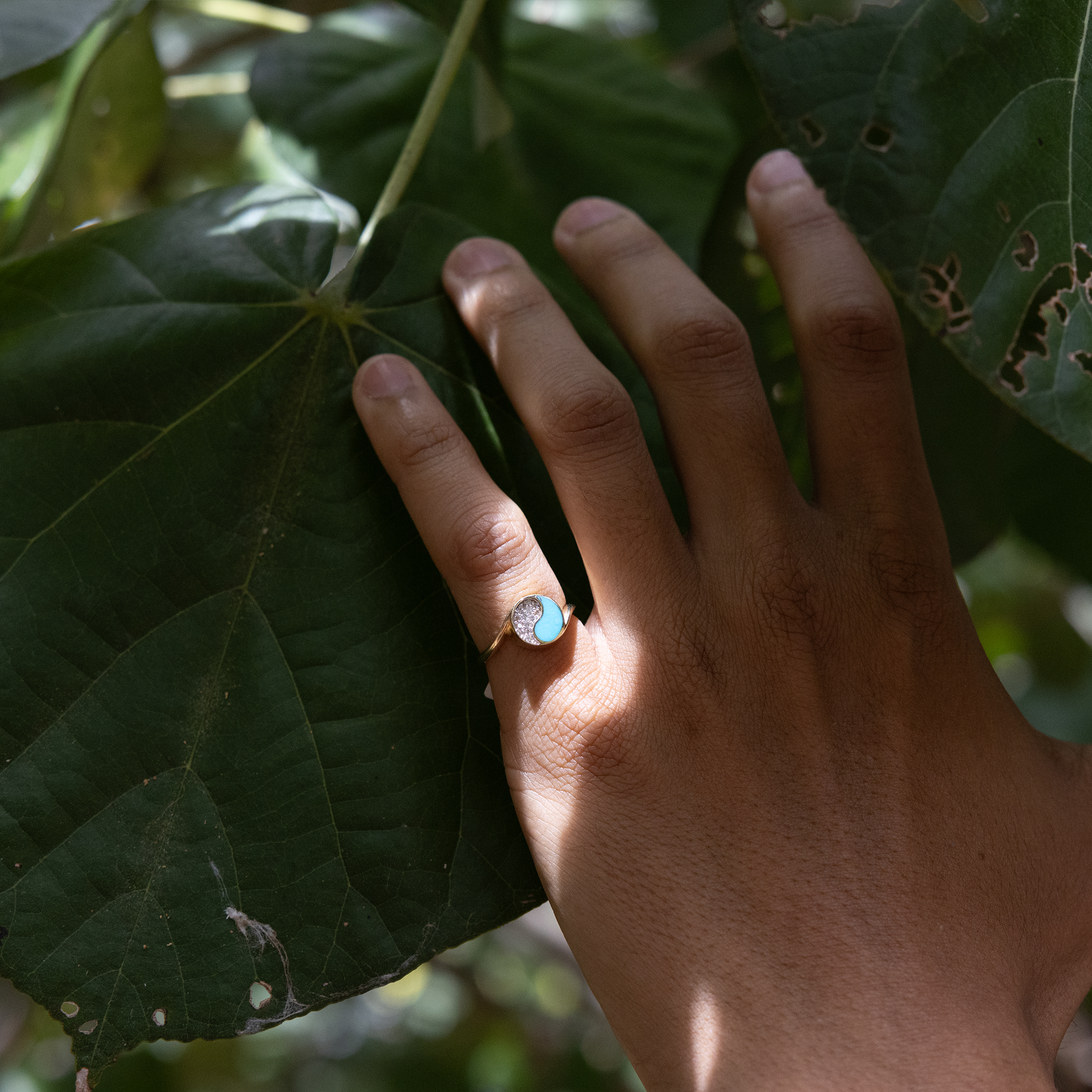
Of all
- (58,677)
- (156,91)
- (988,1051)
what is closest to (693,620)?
(988,1051)

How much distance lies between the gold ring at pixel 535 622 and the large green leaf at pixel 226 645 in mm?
90

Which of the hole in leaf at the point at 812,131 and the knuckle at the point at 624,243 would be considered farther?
the knuckle at the point at 624,243

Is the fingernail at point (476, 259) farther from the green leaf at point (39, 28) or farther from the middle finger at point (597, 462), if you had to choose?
the green leaf at point (39, 28)

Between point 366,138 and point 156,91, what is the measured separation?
35cm

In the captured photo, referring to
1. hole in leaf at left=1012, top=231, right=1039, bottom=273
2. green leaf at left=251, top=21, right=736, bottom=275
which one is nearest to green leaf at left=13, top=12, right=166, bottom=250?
green leaf at left=251, top=21, right=736, bottom=275

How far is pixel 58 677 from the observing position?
825 millimetres

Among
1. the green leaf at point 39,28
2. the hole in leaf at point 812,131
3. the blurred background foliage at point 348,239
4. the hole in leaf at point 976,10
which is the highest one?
the green leaf at point 39,28

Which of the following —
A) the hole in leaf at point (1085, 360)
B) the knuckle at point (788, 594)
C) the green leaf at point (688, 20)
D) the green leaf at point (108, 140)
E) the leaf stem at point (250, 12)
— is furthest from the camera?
the green leaf at point (688, 20)

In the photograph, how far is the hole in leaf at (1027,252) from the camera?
0.77 meters

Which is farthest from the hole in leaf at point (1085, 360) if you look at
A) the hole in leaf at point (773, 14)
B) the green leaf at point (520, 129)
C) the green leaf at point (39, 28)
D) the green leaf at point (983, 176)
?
the green leaf at point (39, 28)

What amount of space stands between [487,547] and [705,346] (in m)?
0.27

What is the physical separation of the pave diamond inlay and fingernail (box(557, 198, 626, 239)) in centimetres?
41

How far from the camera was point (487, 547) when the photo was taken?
0.82m

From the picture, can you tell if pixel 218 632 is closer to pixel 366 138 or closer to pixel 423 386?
pixel 423 386
